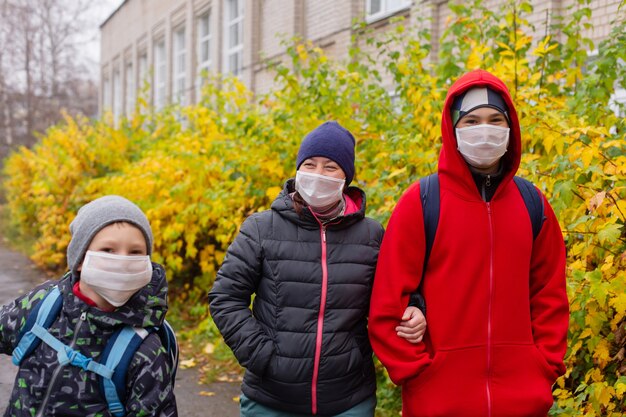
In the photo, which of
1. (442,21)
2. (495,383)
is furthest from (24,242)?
(495,383)

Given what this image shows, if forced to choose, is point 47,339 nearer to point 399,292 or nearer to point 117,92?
point 399,292

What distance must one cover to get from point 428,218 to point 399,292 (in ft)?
0.89

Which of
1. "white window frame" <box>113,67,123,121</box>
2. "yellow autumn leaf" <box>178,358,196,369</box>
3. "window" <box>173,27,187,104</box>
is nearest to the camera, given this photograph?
"yellow autumn leaf" <box>178,358,196,369</box>

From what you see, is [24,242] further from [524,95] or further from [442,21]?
[524,95]

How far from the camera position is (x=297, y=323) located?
2.42 metres

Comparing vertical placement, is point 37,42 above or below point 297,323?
above

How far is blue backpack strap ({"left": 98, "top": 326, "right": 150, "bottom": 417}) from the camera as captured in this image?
2.19 meters

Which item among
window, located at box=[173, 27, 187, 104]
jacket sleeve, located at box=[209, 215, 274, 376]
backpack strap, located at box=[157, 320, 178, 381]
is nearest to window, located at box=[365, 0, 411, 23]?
jacket sleeve, located at box=[209, 215, 274, 376]

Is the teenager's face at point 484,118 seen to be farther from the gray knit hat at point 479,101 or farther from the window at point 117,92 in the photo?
the window at point 117,92

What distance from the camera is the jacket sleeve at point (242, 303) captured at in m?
2.39

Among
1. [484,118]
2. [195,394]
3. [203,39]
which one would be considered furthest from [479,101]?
[203,39]

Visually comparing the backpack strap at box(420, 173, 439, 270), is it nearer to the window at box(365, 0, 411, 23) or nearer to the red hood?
the red hood

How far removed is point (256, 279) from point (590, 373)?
157 centimetres

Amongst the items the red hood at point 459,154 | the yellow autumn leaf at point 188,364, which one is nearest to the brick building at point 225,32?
the yellow autumn leaf at point 188,364
